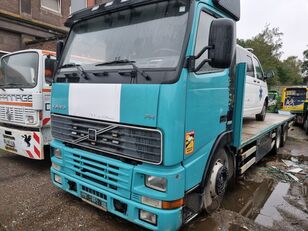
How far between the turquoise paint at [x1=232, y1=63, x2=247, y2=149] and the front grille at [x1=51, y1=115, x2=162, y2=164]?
1.65 m

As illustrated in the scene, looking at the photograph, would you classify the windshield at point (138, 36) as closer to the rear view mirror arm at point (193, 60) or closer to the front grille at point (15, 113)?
the rear view mirror arm at point (193, 60)

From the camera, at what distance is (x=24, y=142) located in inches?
170

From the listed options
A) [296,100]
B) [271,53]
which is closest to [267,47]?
[271,53]

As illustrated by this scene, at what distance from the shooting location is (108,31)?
2812 mm

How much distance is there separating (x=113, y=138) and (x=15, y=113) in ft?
9.73

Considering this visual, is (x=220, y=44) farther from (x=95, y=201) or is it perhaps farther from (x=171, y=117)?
(x=95, y=201)

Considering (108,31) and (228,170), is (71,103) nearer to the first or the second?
(108,31)

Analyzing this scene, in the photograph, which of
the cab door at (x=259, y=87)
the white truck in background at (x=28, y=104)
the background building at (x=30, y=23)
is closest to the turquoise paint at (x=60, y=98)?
the white truck in background at (x=28, y=104)

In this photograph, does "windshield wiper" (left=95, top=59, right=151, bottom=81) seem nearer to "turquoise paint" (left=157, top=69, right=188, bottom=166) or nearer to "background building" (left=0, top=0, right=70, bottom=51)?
"turquoise paint" (left=157, top=69, right=188, bottom=166)

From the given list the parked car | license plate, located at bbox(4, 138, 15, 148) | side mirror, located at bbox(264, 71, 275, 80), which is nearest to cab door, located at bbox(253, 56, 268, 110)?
the parked car

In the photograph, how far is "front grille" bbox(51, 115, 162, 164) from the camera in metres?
2.20

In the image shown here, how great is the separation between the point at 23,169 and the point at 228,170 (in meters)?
3.89

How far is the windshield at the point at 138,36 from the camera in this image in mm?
2330

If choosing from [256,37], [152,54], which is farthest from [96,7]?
[256,37]
